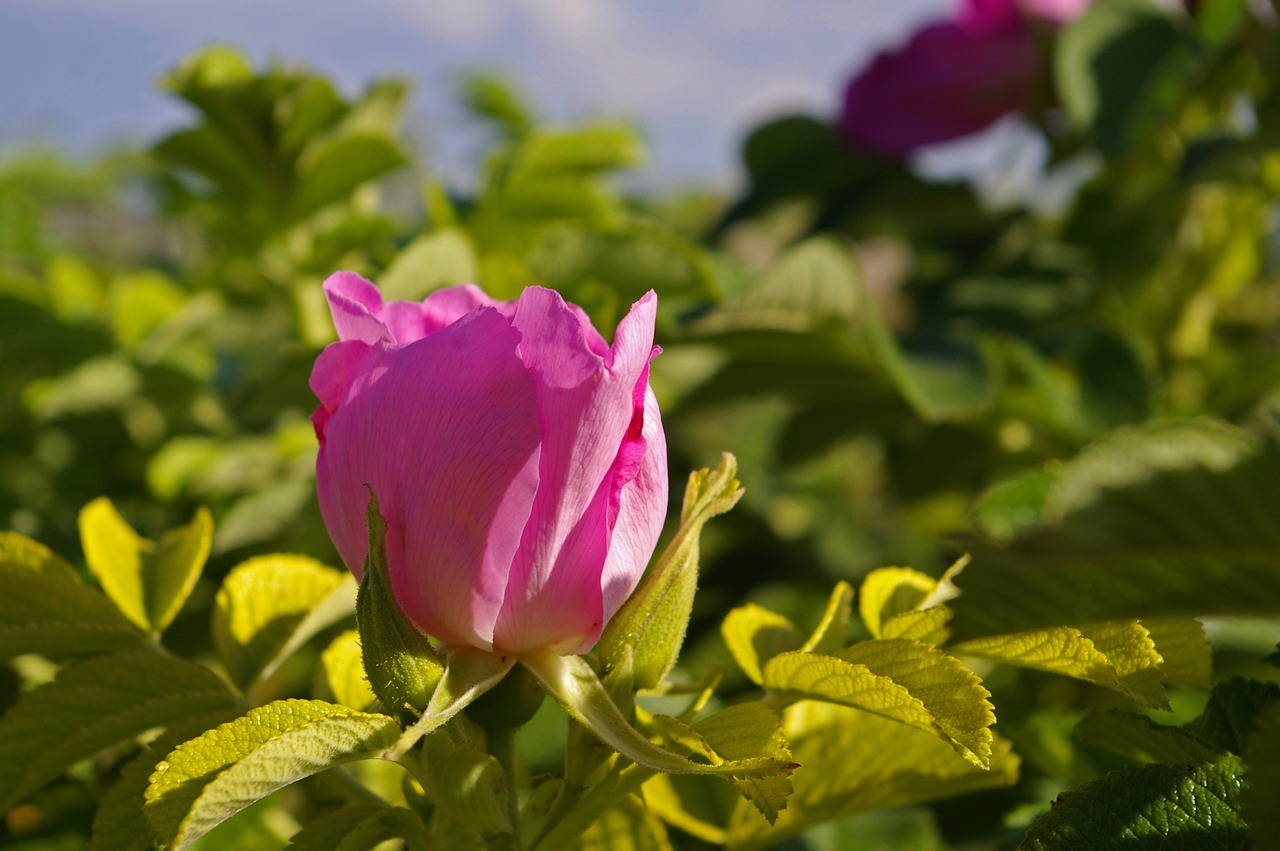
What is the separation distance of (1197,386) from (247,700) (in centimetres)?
126

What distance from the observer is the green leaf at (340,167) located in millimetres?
1043

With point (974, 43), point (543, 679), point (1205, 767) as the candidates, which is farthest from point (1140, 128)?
point (543, 679)

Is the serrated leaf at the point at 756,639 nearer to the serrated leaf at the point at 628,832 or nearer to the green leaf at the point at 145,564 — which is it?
the serrated leaf at the point at 628,832

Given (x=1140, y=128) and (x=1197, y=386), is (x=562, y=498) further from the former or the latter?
(x=1197, y=386)

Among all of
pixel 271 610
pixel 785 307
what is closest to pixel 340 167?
pixel 785 307

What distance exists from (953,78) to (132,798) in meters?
1.30

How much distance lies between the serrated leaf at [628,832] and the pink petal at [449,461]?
0.19 meters

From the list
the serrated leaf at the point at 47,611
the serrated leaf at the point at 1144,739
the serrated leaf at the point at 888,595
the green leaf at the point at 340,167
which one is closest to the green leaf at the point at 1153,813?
the serrated leaf at the point at 1144,739

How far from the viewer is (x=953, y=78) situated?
1.47 m

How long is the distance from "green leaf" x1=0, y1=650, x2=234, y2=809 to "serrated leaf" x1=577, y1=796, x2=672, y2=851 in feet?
0.69

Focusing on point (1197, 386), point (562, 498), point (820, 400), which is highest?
point (562, 498)

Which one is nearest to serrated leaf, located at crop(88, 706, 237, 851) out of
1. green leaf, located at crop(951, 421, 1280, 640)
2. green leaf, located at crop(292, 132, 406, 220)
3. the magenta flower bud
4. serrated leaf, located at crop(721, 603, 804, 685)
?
the magenta flower bud

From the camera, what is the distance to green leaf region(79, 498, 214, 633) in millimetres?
629

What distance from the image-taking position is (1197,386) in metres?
1.43
